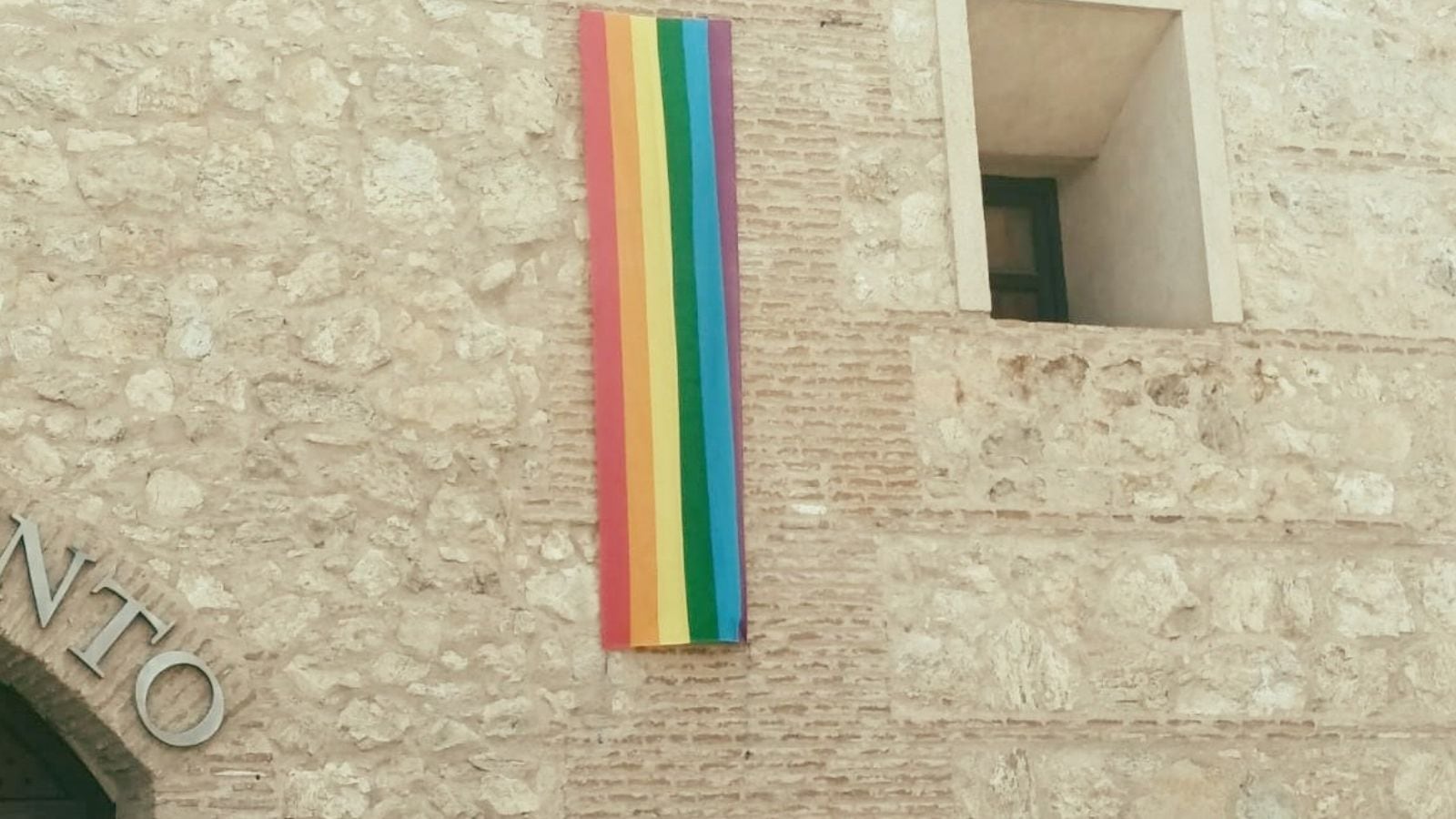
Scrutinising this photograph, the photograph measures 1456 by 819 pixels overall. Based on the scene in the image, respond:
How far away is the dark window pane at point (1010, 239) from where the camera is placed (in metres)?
7.34

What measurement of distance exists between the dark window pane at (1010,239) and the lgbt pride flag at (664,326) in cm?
134

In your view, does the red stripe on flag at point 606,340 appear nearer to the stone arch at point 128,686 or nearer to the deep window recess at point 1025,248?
the stone arch at point 128,686

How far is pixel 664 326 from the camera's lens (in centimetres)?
615

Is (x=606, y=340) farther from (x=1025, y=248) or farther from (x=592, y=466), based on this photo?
(x=1025, y=248)

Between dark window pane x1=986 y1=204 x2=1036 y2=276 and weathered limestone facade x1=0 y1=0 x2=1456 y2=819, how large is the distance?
844mm

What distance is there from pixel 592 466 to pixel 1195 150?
2.26 meters

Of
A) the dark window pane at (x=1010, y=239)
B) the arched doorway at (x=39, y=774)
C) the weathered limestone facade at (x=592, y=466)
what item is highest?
the dark window pane at (x=1010, y=239)

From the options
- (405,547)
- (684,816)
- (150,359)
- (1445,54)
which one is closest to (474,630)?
(405,547)

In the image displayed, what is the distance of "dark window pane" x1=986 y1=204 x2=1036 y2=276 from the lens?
24.1ft

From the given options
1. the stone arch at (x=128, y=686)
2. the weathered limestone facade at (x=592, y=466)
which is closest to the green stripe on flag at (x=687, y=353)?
the weathered limestone facade at (x=592, y=466)

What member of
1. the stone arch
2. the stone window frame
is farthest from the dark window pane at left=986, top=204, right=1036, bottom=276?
the stone arch

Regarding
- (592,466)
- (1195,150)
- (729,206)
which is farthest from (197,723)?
(1195,150)

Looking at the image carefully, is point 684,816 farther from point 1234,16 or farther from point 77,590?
point 1234,16

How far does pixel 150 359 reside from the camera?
576cm
